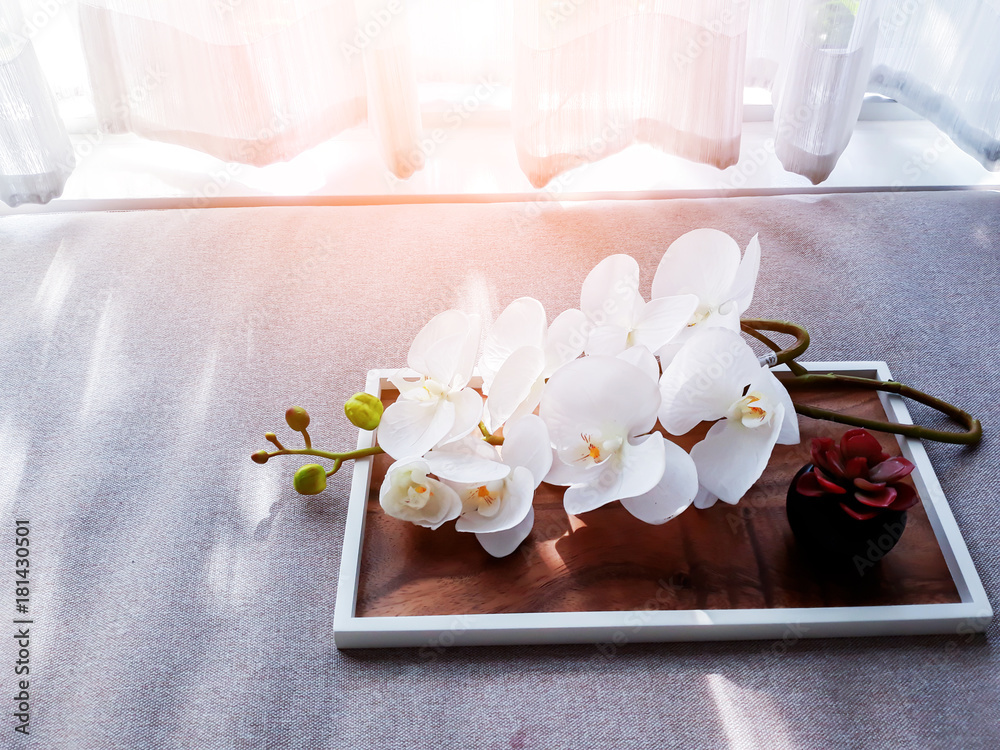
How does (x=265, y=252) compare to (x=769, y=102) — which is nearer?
(x=265, y=252)

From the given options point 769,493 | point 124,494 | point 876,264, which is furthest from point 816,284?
point 124,494

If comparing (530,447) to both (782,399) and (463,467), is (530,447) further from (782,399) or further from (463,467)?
(782,399)

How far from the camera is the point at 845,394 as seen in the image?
0.73m

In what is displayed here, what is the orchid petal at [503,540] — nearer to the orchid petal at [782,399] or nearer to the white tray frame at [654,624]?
the white tray frame at [654,624]

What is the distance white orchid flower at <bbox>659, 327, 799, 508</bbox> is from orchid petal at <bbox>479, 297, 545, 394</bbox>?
11cm

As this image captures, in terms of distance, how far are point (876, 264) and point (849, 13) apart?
12.3 inches

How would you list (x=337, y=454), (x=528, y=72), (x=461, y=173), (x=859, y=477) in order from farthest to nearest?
(x=461, y=173)
(x=528, y=72)
(x=337, y=454)
(x=859, y=477)

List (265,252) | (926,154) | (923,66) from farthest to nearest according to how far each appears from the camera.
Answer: (926,154), (923,66), (265,252)

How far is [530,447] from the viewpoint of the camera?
1.95ft

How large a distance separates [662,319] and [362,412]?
250 millimetres

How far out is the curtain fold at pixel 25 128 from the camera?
0.96m

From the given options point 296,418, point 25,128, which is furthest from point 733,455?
point 25,128

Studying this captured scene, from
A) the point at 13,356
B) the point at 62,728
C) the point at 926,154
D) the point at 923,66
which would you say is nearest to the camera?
the point at 62,728

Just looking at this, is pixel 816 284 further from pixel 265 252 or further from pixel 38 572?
pixel 38 572
